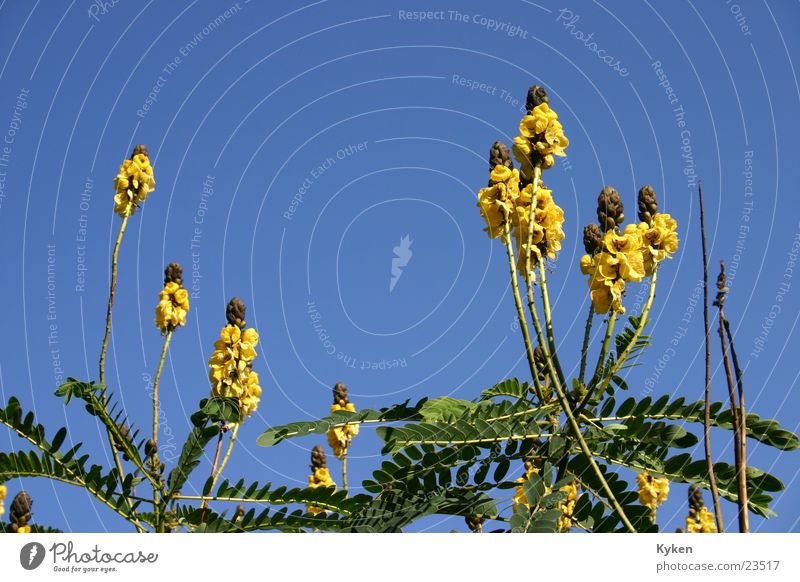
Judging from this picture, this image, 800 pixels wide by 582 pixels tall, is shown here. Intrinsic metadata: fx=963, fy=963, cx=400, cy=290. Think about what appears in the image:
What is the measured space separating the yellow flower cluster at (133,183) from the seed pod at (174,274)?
53cm

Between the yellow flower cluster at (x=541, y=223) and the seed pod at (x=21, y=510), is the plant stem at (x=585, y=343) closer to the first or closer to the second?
the yellow flower cluster at (x=541, y=223)

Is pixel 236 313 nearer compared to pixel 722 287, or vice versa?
pixel 722 287

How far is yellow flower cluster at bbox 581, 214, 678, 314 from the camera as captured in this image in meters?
4.72

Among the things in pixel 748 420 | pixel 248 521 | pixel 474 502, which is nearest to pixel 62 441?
pixel 248 521

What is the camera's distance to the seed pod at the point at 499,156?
5.38 meters

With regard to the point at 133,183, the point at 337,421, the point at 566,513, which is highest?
the point at 133,183

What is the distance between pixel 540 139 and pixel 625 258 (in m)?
0.89

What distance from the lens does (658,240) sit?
4852 mm

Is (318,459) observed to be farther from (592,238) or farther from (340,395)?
(592,238)

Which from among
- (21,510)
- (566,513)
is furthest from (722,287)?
(21,510)

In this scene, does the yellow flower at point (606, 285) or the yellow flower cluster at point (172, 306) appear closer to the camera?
the yellow flower at point (606, 285)
